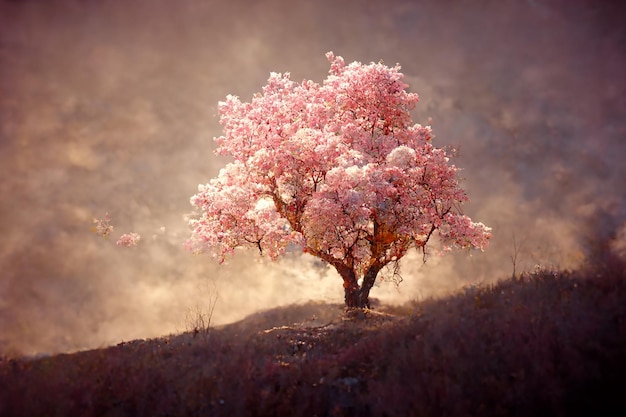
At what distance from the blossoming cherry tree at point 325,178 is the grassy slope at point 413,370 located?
7291 millimetres

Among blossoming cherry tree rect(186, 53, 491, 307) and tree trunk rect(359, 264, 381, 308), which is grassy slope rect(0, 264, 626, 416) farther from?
tree trunk rect(359, 264, 381, 308)

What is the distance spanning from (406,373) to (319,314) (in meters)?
13.9

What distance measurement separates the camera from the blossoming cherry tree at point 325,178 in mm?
20875

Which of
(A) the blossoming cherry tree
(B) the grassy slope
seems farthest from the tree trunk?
(B) the grassy slope

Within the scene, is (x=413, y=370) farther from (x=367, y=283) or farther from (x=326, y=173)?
(x=367, y=283)

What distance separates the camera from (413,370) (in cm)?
996

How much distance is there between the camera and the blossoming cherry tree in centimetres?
2088

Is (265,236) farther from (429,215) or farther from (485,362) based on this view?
(485,362)

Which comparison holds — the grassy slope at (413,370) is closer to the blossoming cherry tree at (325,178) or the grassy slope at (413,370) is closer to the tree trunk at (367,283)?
the blossoming cherry tree at (325,178)

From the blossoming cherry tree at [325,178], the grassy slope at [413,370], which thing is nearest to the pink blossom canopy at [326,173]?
the blossoming cherry tree at [325,178]

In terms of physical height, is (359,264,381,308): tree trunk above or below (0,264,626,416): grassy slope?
above

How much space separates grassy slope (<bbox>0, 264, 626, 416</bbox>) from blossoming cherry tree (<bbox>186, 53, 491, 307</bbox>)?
287 inches

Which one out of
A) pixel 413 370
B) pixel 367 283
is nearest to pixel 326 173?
pixel 367 283

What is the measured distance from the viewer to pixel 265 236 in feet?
73.2
